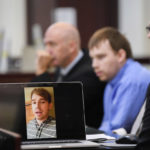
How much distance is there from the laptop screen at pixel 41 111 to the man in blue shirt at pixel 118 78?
2.91 feet

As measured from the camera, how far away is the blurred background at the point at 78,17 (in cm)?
616

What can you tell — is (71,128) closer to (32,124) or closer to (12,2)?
(32,124)

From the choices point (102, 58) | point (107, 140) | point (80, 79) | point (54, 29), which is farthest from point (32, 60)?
point (107, 140)

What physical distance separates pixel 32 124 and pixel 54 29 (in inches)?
81.2

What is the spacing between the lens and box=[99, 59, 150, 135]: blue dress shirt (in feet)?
9.12

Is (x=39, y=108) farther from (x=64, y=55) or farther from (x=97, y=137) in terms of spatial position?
(x=64, y=55)

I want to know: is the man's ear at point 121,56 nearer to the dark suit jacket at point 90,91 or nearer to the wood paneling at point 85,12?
the dark suit jacket at point 90,91

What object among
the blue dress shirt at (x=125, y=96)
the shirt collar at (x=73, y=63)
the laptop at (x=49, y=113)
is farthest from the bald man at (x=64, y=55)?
the laptop at (x=49, y=113)

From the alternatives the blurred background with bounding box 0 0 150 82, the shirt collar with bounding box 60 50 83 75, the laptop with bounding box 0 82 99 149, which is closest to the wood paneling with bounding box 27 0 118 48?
the blurred background with bounding box 0 0 150 82

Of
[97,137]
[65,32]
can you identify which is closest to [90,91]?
[65,32]

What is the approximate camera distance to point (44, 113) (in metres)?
1.85

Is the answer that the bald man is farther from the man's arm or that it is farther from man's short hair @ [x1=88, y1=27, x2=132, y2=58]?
the man's arm

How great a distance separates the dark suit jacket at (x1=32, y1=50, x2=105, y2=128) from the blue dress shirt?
25cm

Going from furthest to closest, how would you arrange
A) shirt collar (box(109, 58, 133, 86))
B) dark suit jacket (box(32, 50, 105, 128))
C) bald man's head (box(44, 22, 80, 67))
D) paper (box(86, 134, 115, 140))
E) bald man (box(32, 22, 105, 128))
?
bald man's head (box(44, 22, 80, 67))
bald man (box(32, 22, 105, 128))
dark suit jacket (box(32, 50, 105, 128))
shirt collar (box(109, 58, 133, 86))
paper (box(86, 134, 115, 140))
